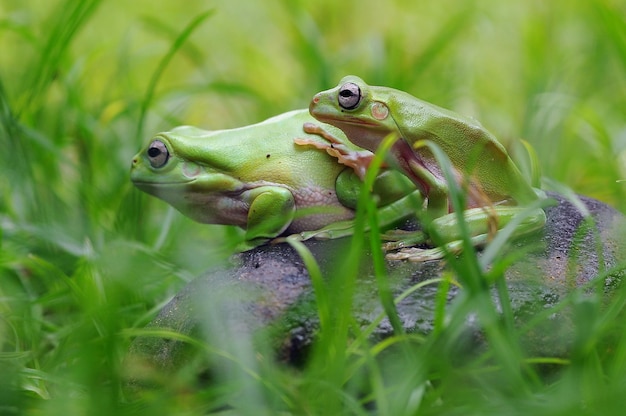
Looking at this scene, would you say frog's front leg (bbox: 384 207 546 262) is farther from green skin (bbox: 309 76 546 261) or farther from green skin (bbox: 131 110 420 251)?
green skin (bbox: 131 110 420 251)

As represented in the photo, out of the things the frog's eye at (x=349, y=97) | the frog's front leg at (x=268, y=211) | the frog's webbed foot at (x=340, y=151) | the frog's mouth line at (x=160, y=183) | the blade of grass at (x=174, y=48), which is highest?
the blade of grass at (x=174, y=48)

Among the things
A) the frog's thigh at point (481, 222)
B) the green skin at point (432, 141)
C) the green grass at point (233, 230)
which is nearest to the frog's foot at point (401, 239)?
the green skin at point (432, 141)

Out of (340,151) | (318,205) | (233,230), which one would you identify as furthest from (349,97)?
(233,230)

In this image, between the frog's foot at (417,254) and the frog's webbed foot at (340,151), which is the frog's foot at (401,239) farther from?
the frog's webbed foot at (340,151)

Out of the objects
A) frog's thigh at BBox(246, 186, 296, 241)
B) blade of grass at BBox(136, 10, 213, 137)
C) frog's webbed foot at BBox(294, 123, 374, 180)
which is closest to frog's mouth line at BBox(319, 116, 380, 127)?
frog's webbed foot at BBox(294, 123, 374, 180)

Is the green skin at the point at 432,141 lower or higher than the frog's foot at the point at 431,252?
higher

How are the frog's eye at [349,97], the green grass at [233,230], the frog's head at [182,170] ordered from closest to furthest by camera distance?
the green grass at [233,230] < the frog's eye at [349,97] < the frog's head at [182,170]
